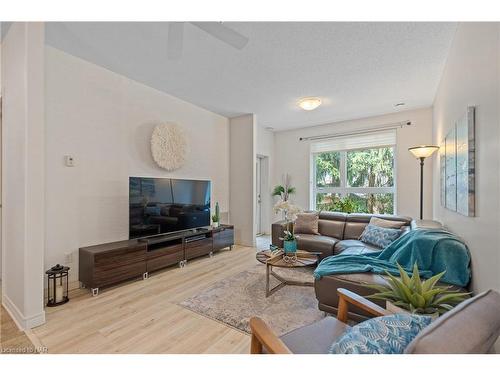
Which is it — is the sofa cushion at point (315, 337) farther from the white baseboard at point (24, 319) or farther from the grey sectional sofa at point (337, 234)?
the white baseboard at point (24, 319)

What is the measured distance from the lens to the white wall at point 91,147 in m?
2.57

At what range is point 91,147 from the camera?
2875 millimetres

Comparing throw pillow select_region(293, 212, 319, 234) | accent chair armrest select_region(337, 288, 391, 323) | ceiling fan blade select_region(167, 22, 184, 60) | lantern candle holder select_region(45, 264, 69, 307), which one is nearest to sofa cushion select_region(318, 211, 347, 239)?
throw pillow select_region(293, 212, 319, 234)

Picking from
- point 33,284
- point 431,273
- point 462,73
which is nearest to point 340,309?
point 431,273

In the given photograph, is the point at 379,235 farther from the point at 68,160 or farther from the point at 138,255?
the point at 68,160

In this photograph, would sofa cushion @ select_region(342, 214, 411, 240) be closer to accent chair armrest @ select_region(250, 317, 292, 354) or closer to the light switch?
accent chair armrest @ select_region(250, 317, 292, 354)

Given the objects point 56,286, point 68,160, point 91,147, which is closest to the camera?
point 56,286

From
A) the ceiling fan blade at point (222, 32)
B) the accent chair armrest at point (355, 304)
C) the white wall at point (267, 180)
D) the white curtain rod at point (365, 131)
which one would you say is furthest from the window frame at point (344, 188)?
the ceiling fan blade at point (222, 32)

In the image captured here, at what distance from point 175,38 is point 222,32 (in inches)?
17.9

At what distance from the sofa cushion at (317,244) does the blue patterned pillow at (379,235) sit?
0.45m

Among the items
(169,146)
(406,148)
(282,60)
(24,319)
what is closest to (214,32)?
(282,60)

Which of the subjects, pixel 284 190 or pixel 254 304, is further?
pixel 284 190
